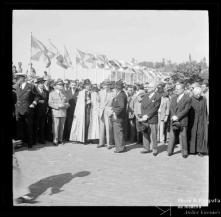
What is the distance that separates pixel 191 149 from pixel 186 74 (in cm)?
299

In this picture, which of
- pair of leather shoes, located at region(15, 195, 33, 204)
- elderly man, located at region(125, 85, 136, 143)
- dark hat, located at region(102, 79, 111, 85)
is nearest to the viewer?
pair of leather shoes, located at region(15, 195, 33, 204)

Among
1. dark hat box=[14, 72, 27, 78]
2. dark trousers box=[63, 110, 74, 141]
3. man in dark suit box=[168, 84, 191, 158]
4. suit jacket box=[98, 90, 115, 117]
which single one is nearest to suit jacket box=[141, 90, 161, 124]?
man in dark suit box=[168, 84, 191, 158]

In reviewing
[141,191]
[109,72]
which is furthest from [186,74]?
[141,191]

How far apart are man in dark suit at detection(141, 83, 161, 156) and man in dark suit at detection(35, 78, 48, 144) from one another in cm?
287

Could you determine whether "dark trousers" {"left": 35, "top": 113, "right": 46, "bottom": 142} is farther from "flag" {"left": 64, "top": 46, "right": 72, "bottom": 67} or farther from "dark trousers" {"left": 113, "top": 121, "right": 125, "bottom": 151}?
"dark trousers" {"left": 113, "top": 121, "right": 125, "bottom": 151}

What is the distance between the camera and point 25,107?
10.3m

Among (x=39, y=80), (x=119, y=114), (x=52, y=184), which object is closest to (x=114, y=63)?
(x=119, y=114)

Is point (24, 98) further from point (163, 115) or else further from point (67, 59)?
point (163, 115)

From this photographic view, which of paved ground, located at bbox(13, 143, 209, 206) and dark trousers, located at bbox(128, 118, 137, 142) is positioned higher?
dark trousers, located at bbox(128, 118, 137, 142)

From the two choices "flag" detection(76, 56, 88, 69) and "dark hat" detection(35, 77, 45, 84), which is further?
"dark hat" detection(35, 77, 45, 84)

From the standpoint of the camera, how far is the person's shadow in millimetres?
6910
